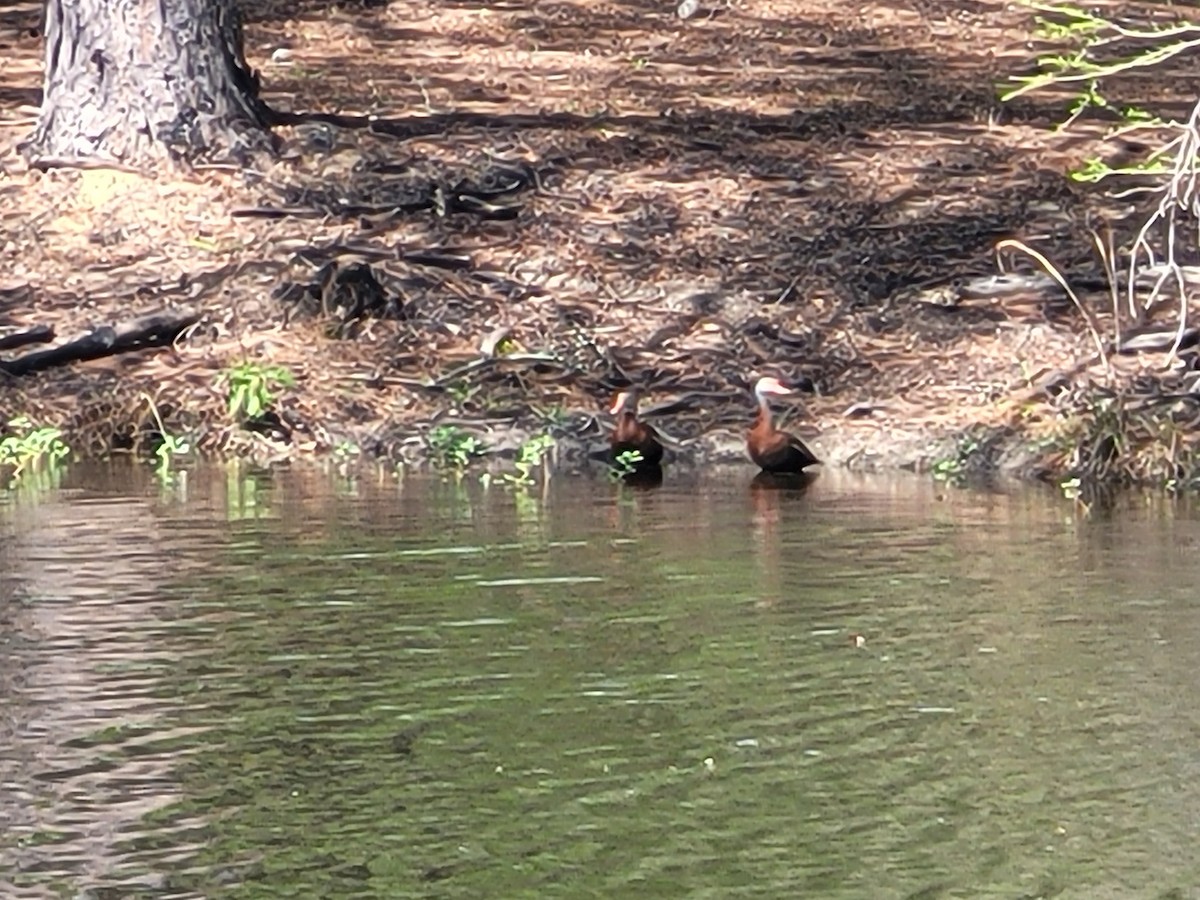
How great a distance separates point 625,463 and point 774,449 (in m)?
0.71

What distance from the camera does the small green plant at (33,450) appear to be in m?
13.8

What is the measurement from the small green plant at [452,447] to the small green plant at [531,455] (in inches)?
9.7

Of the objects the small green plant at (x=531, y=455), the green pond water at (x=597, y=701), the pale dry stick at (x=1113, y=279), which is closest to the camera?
the green pond water at (x=597, y=701)

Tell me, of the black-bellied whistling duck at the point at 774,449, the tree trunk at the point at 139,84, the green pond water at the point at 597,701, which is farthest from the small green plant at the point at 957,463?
the tree trunk at the point at 139,84

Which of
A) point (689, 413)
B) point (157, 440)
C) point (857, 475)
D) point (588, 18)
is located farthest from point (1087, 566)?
point (588, 18)

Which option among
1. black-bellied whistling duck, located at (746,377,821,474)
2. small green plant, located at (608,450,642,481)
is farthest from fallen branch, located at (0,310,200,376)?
black-bellied whistling duck, located at (746,377,821,474)

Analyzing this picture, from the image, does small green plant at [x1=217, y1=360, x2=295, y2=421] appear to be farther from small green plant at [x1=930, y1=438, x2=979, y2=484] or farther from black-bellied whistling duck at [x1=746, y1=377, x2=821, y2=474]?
small green plant at [x1=930, y1=438, x2=979, y2=484]

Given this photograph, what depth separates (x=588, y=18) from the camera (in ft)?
75.3

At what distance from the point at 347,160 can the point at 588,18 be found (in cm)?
541

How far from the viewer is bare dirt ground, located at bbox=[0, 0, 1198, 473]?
47.8ft

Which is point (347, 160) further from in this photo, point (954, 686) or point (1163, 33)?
point (954, 686)

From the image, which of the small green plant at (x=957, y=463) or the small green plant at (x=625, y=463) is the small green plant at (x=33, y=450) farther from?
the small green plant at (x=957, y=463)

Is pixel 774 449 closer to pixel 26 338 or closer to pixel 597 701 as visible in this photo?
pixel 26 338

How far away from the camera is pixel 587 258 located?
54.4 feet
